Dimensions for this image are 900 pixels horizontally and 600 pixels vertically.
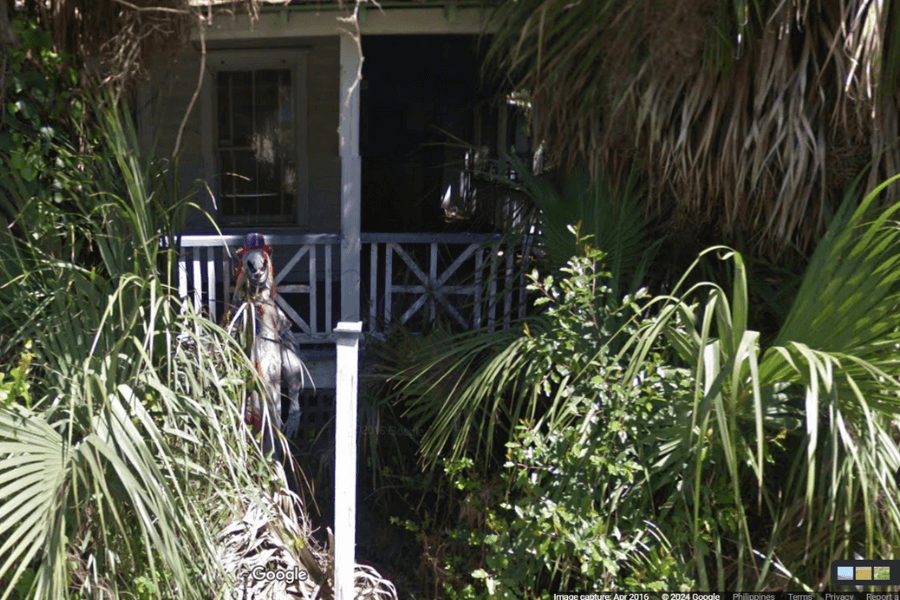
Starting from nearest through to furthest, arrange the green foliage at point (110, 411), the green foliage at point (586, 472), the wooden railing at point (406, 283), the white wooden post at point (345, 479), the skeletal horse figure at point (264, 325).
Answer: the green foliage at point (110, 411), the green foliage at point (586, 472), the white wooden post at point (345, 479), the skeletal horse figure at point (264, 325), the wooden railing at point (406, 283)

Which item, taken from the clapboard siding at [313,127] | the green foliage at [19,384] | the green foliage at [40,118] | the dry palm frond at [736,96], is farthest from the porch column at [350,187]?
the clapboard siding at [313,127]

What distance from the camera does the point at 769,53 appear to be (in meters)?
4.05

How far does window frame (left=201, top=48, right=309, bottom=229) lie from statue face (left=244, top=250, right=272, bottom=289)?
2864 mm

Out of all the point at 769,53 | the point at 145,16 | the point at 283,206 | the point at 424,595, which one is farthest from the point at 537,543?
the point at 283,206

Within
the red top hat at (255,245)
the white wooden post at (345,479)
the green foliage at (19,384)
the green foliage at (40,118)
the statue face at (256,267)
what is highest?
the green foliage at (40,118)

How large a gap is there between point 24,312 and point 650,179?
3.23 m

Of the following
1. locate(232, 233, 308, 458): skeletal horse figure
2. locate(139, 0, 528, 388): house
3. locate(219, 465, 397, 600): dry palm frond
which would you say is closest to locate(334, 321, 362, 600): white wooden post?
locate(219, 465, 397, 600): dry palm frond

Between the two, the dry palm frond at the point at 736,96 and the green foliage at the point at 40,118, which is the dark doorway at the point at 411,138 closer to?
the dry palm frond at the point at 736,96

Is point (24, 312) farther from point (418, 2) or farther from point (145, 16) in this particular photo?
point (418, 2)

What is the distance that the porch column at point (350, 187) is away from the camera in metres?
5.29

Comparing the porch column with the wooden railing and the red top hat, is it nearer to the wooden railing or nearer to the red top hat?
the wooden railing

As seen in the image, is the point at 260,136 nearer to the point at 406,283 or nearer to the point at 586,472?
the point at 406,283

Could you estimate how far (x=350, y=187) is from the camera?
5461 mm

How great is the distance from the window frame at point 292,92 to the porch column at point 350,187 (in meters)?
2.66
